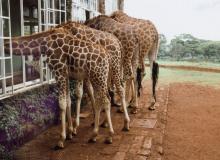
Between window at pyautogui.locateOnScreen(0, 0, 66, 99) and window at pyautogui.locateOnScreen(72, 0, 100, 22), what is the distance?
31.0 inches

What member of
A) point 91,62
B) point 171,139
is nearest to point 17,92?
point 91,62

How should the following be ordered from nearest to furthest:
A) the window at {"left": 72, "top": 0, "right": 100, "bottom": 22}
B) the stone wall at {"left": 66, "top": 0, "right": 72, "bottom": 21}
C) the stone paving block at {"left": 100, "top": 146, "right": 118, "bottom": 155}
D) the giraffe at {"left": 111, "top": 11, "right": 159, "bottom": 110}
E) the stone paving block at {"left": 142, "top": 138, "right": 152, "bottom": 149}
Result: the stone paving block at {"left": 100, "top": 146, "right": 118, "bottom": 155}
the stone paving block at {"left": 142, "top": 138, "right": 152, "bottom": 149}
the giraffe at {"left": 111, "top": 11, "right": 159, "bottom": 110}
the stone wall at {"left": 66, "top": 0, "right": 72, "bottom": 21}
the window at {"left": 72, "top": 0, "right": 100, "bottom": 22}

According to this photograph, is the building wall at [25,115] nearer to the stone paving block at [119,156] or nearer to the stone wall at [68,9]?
the stone paving block at [119,156]

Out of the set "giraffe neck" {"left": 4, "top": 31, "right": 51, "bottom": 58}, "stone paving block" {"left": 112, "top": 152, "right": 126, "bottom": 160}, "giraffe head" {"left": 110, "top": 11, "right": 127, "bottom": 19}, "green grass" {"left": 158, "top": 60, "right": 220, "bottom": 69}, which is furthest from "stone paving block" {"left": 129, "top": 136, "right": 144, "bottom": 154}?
"green grass" {"left": 158, "top": 60, "right": 220, "bottom": 69}

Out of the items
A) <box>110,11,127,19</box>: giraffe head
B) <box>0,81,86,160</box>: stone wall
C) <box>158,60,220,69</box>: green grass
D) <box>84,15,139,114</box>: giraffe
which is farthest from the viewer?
<box>158,60,220,69</box>: green grass

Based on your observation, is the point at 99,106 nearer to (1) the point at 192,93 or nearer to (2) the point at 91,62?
(2) the point at 91,62

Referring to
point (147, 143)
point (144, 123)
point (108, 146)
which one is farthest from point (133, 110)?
point (108, 146)

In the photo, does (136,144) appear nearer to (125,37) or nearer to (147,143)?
(147,143)

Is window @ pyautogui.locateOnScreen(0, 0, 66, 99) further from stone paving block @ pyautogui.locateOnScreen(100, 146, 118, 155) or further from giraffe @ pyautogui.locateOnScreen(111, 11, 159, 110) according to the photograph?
stone paving block @ pyautogui.locateOnScreen(100, 146, 118, 155)

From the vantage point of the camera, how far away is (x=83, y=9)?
920 cm

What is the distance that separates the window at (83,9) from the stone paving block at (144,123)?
3362 mm

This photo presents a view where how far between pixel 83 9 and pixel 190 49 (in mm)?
12326

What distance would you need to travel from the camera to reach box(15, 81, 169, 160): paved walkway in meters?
4.68

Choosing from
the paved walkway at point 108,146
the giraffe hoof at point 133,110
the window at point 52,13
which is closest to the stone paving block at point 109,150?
the paved walkway at point 108,146
